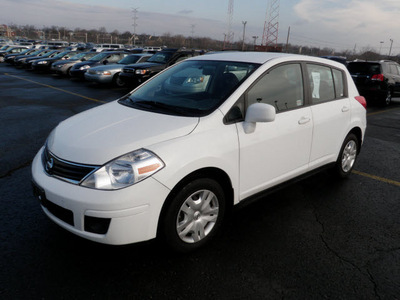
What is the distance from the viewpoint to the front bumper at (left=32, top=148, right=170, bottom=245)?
2.25 metres

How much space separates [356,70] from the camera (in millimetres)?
12156

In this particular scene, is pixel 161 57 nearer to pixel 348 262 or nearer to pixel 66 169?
pixel 66 169

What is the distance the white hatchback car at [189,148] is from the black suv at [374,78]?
9123mm

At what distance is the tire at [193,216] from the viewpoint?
98.3 inches

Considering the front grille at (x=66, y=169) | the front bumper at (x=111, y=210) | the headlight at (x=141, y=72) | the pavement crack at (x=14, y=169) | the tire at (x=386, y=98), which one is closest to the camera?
the front bumper at (x=111, y=210)

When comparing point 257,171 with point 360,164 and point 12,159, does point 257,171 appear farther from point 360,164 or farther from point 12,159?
point 12,159

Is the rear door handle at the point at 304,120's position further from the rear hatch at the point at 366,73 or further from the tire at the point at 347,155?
the rear hatch at the point at 366,73

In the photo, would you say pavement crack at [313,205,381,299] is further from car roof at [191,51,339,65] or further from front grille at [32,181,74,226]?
front grille at [32,181,74,226]

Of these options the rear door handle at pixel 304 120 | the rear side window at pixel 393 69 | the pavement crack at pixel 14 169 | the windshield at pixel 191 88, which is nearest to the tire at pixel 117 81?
the pavement crack at pixel 14 169

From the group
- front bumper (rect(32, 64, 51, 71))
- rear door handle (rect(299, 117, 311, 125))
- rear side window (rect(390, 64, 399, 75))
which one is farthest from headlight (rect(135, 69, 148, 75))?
front bumper (rect(32, 64, 51, 71))

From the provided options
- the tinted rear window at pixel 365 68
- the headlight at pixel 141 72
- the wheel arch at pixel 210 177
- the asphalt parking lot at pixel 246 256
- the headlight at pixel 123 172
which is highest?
the tinted rear window at pixel 365 68

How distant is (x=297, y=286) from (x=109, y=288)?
1.38 metres

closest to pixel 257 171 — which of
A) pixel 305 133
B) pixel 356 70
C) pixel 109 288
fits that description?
pixel 305 133

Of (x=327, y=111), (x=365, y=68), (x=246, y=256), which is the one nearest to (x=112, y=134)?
(x=246, y=256)
